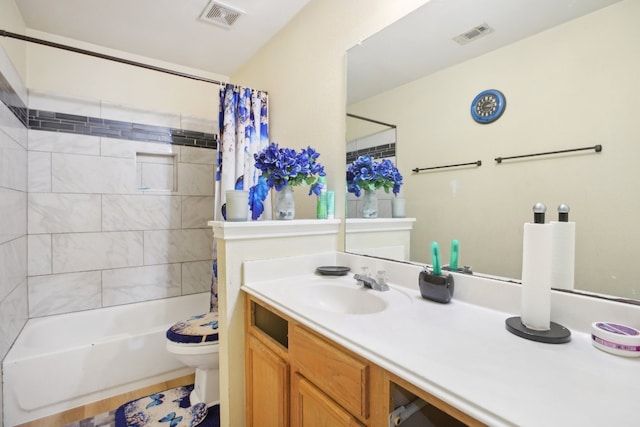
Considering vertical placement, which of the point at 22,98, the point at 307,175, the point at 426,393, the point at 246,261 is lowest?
the point at 426,393

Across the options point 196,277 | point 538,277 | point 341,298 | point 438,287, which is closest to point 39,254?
point 196,277

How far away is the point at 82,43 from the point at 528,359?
3213 millimetres

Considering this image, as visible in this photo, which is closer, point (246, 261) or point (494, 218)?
point (494, 218)

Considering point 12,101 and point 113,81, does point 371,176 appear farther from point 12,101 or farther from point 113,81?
point 113,81

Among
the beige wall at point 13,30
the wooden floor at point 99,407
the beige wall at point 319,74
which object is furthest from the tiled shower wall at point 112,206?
the beige wall at point 319,74

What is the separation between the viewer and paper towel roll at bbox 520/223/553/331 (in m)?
0.77

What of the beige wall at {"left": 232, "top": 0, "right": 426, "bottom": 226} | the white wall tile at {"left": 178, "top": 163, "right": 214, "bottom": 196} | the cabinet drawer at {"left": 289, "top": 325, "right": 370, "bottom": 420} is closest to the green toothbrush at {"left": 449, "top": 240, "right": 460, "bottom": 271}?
the cabinet drawer at {"left": 289, "top": 325, "right": 370, "bottom": 420}

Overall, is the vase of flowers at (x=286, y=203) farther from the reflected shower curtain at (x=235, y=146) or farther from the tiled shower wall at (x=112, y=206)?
the tiled shower wall at (x=112, y=206)

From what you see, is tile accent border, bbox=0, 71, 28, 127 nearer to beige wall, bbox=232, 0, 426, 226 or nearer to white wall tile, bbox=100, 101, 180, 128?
white wall tile, bbox=100, 101, 180, 128

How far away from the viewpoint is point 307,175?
1.50 metres

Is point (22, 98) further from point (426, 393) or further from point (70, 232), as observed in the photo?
point (426, 393)

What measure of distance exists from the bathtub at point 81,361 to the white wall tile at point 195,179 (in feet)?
3.36

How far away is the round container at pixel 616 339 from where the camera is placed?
64 cm

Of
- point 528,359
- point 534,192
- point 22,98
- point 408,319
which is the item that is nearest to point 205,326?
point 408,319
